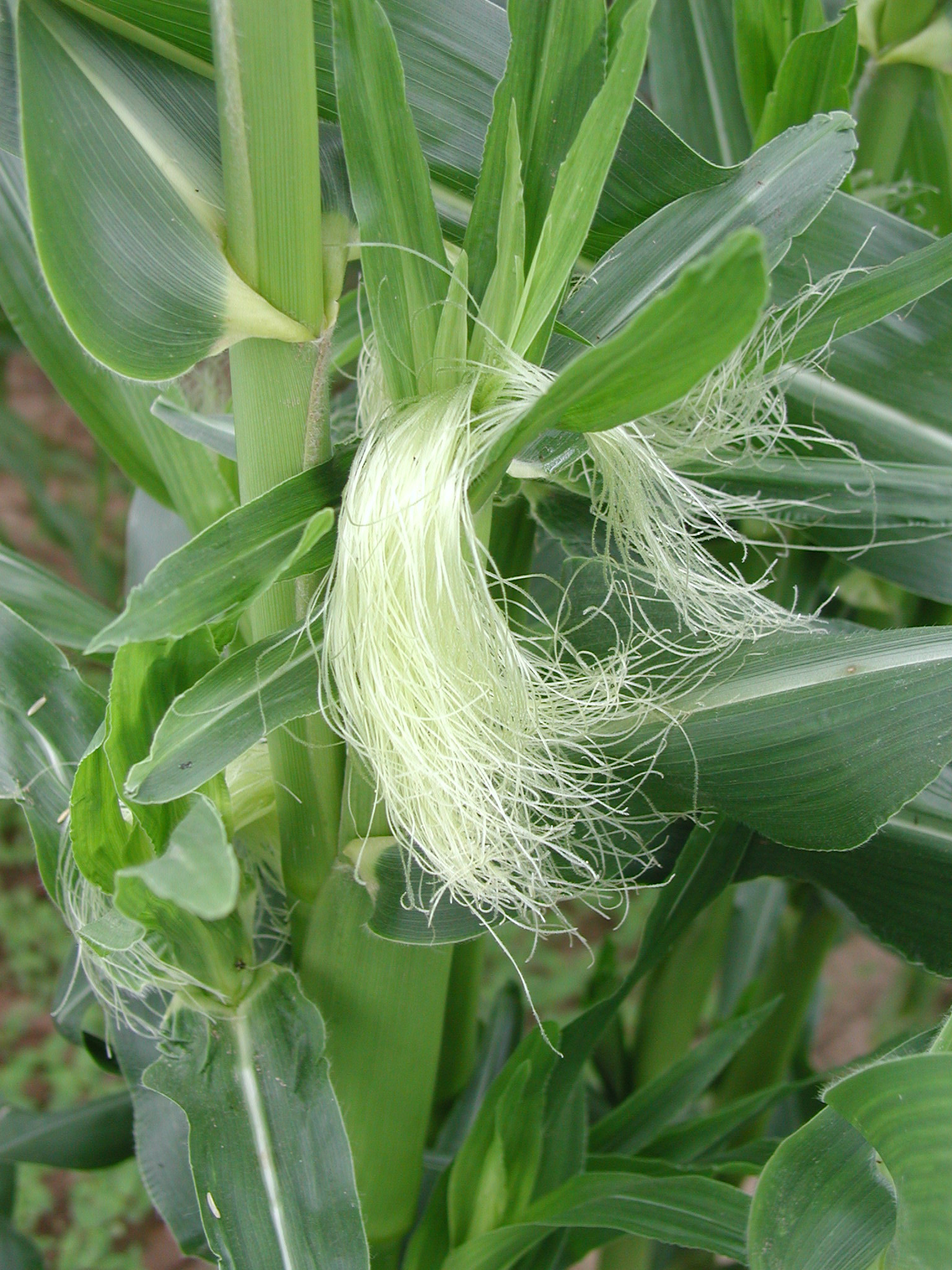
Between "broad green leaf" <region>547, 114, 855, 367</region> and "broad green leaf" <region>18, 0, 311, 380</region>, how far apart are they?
13 cm

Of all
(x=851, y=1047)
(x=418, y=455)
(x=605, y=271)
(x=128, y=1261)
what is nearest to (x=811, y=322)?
(x=605, y=271)

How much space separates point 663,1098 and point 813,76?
0.65 m

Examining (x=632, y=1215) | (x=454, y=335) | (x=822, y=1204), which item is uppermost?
(x=454, y=335)

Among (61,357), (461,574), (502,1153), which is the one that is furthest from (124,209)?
(502,1153)

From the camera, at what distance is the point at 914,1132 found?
336 millimetres

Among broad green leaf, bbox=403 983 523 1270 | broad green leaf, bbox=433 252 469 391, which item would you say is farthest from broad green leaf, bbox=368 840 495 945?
broad green leaf, bbox=403 983 523 1270

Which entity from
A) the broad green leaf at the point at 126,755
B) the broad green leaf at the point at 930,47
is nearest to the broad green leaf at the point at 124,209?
the broad green leaf at the point at 126,755

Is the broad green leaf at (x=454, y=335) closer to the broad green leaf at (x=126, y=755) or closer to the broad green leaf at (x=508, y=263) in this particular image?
the broad green leaf at (x=508, y=263)

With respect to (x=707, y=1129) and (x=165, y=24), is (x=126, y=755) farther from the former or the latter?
(x=707, y=1129)

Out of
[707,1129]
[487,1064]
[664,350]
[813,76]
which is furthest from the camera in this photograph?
[487,1064]

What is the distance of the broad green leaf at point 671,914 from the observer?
57 cm

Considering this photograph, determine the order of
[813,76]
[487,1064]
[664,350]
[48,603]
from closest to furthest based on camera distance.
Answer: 1. [664,350]
2. [813,76]
3. [48,603]
4. [487,1064]

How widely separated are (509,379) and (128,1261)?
4.80ft

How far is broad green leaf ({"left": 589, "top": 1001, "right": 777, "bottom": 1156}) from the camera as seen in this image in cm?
72
